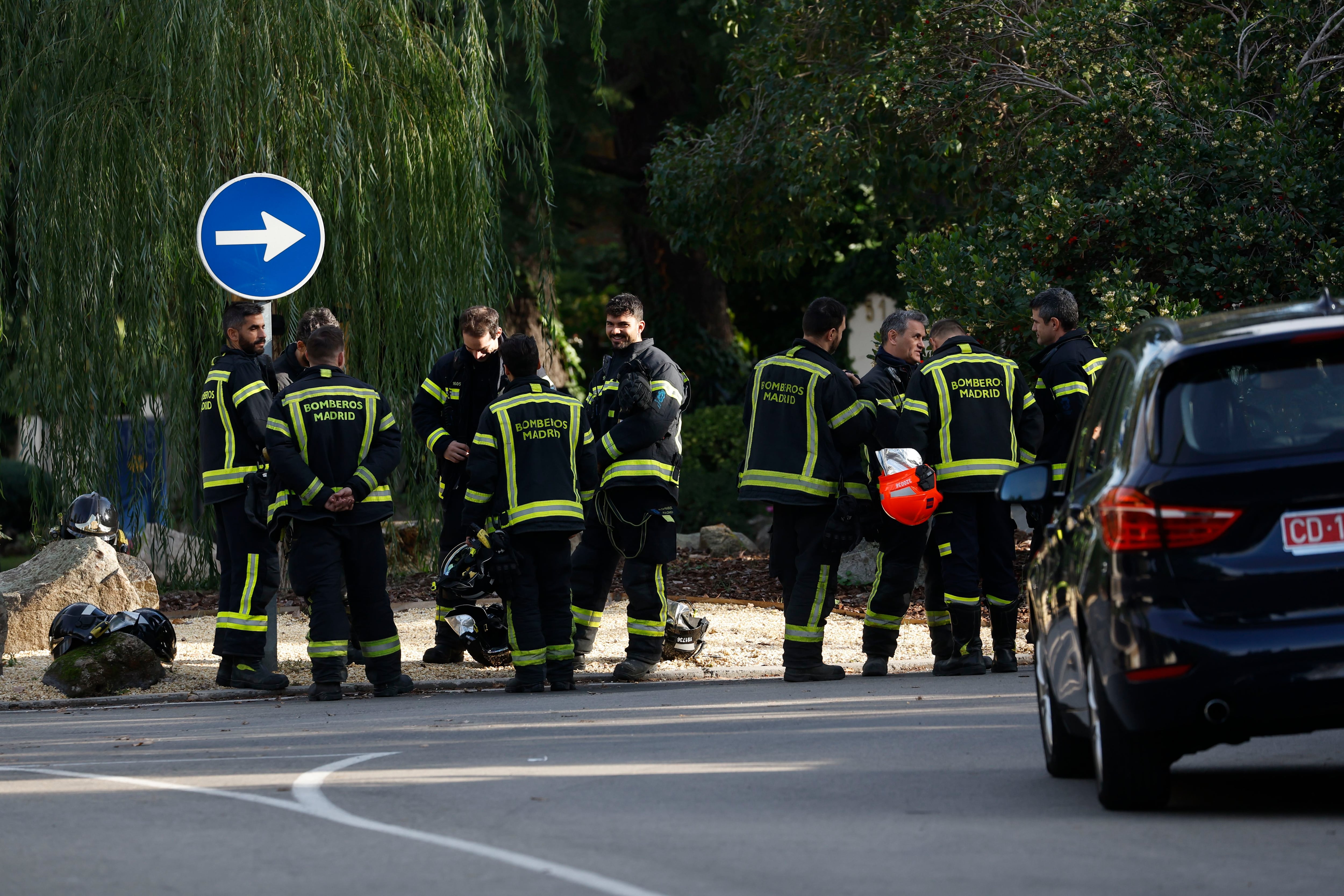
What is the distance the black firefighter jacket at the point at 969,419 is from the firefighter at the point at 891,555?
0.50 ft

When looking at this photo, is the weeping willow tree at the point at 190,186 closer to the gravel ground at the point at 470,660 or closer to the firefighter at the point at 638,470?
the gravel ground at the point at 470,660

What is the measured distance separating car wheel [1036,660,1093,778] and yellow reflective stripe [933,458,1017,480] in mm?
3609

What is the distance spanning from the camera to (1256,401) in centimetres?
605

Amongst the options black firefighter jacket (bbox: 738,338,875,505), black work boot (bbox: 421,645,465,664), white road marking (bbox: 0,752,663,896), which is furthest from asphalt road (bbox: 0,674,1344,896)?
black work boot (bbox: 421,645,465,664)

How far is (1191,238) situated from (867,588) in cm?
413

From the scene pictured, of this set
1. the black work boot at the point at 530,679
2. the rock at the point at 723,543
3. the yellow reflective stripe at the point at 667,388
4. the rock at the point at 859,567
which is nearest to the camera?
the black work boot at the point at 530,679

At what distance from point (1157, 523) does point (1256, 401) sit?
1.80 ft

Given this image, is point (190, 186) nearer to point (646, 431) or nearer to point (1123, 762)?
point (646, 431)

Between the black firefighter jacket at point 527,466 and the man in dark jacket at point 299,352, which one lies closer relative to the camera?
the black firefighter jacket at point 527,466

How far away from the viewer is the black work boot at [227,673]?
11.2 meters

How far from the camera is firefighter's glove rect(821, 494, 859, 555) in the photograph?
10.6 m

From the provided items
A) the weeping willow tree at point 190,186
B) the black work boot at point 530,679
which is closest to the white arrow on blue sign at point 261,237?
the black work boot at point 530,679

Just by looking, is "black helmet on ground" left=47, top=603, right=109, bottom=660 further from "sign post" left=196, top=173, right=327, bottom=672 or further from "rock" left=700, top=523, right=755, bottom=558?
"rock" left=700, top=523, right=755, bottom=558

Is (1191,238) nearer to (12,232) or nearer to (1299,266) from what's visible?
(1299,266)
